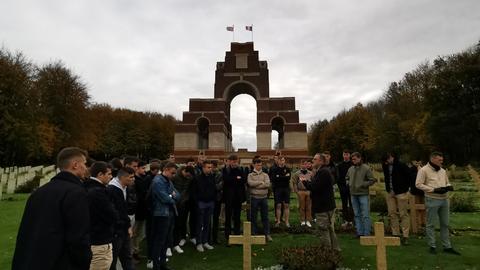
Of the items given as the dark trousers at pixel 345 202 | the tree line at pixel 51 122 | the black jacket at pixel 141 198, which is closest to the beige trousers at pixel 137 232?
the black jacket at pixel 141 198

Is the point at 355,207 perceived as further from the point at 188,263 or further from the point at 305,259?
the point at 188,263

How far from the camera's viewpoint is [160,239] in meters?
5.80

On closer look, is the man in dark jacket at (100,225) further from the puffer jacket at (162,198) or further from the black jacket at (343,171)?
the black jacket at (343,171)

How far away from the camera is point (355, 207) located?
7.89 metres

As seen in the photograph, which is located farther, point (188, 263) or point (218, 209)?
point (218, 209)

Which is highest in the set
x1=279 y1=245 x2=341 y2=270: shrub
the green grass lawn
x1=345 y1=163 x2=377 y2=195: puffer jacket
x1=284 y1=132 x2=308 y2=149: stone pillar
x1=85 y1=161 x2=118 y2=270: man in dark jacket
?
x1=284 y1=132 x2=308 y2=149: stone pillar

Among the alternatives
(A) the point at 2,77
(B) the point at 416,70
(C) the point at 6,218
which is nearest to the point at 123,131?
(A) the point at 2,77

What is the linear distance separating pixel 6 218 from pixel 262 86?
3294 centimetres

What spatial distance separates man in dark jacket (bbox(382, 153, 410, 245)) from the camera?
777 cm

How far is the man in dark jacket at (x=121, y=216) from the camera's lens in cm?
466

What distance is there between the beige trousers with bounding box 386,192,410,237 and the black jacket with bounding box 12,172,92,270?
666cm

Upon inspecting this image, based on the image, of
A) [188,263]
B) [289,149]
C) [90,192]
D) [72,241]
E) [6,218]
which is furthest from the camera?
[289,149]

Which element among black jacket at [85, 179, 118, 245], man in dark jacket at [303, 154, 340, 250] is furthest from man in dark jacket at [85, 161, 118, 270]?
man in dark jacket at [303, 154, 340, 250]

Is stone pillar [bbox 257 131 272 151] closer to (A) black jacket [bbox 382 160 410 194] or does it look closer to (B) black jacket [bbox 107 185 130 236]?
(A) black jacket [bbox 382 160 410 194]
